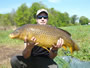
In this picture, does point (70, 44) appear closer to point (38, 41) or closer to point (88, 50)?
point (38, 41)

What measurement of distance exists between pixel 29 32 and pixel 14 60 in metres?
1.03

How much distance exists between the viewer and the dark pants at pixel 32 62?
9.95 ft

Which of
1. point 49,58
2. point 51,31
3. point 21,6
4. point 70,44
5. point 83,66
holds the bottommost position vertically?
point 83,66

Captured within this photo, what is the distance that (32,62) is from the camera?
3.08 m

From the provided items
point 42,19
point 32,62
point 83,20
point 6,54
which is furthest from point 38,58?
point 83,20

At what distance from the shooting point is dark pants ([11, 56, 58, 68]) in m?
3.03

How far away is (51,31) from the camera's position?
2436 millimetres

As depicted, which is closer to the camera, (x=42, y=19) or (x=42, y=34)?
(x=42, y=34)

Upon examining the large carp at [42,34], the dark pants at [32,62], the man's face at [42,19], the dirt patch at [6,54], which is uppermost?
the man's face at [42,19]

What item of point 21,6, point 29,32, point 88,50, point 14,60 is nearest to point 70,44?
point 29,32

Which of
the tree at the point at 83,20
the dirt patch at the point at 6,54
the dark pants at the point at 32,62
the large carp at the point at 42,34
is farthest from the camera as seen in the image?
the tree at the point at 83,20

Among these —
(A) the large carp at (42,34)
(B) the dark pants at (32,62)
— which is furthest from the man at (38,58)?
(A) the large carp at (42,34)

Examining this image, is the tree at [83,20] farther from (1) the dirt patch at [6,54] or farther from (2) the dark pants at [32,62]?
(2) the dark pants at [32,62]

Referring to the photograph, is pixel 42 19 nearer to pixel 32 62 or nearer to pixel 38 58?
pixel 38 58
